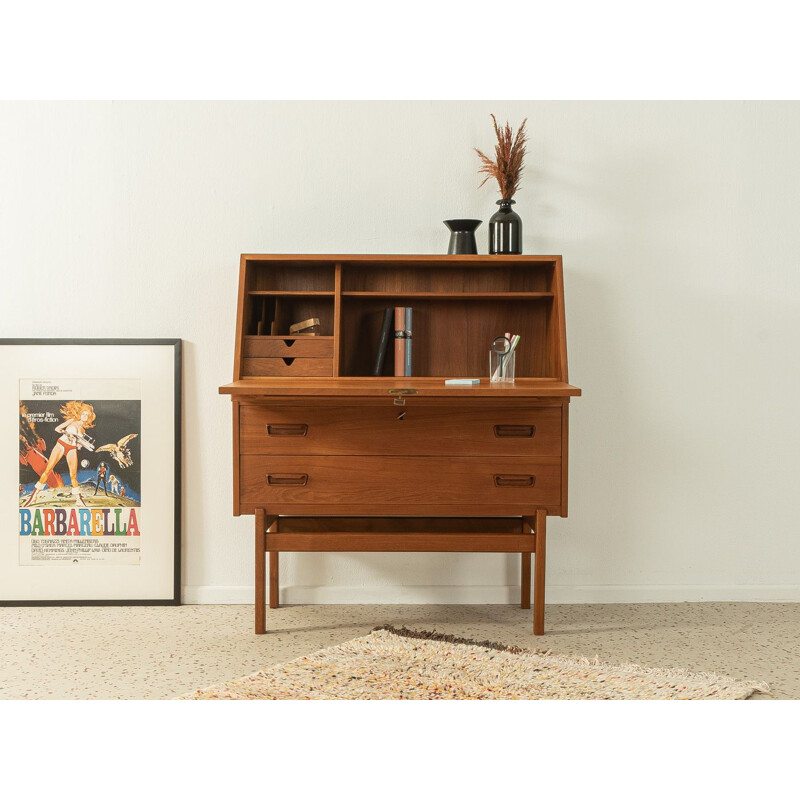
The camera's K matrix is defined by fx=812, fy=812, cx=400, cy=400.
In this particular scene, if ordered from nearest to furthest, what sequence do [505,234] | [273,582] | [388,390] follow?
[388,390] → [505,234] → [273,582]

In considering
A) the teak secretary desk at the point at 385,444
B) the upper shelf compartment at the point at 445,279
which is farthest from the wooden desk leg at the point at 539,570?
the upper shelf compartment at the point at 445,279

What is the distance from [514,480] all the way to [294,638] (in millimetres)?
946

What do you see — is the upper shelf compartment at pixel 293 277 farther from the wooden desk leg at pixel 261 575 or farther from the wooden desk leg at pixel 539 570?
the wooden desk leg at pixel 539 570

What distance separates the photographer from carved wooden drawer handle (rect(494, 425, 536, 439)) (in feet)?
9.27

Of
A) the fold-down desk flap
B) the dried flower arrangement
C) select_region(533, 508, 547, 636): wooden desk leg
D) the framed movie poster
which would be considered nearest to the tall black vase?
the dried flower arrangement

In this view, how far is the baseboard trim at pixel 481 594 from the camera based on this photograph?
10.8 feet

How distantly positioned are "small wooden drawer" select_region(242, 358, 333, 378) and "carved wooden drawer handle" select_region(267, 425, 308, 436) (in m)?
0.34

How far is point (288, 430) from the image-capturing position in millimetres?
2811

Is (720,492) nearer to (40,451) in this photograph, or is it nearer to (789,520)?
(789,520)

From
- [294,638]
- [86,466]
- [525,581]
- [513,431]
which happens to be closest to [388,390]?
[513,431]

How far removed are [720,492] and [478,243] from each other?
1420mm

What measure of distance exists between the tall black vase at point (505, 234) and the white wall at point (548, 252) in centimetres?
15

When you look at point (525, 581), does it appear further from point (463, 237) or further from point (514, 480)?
point (463, 237)

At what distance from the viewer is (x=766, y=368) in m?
3.31
